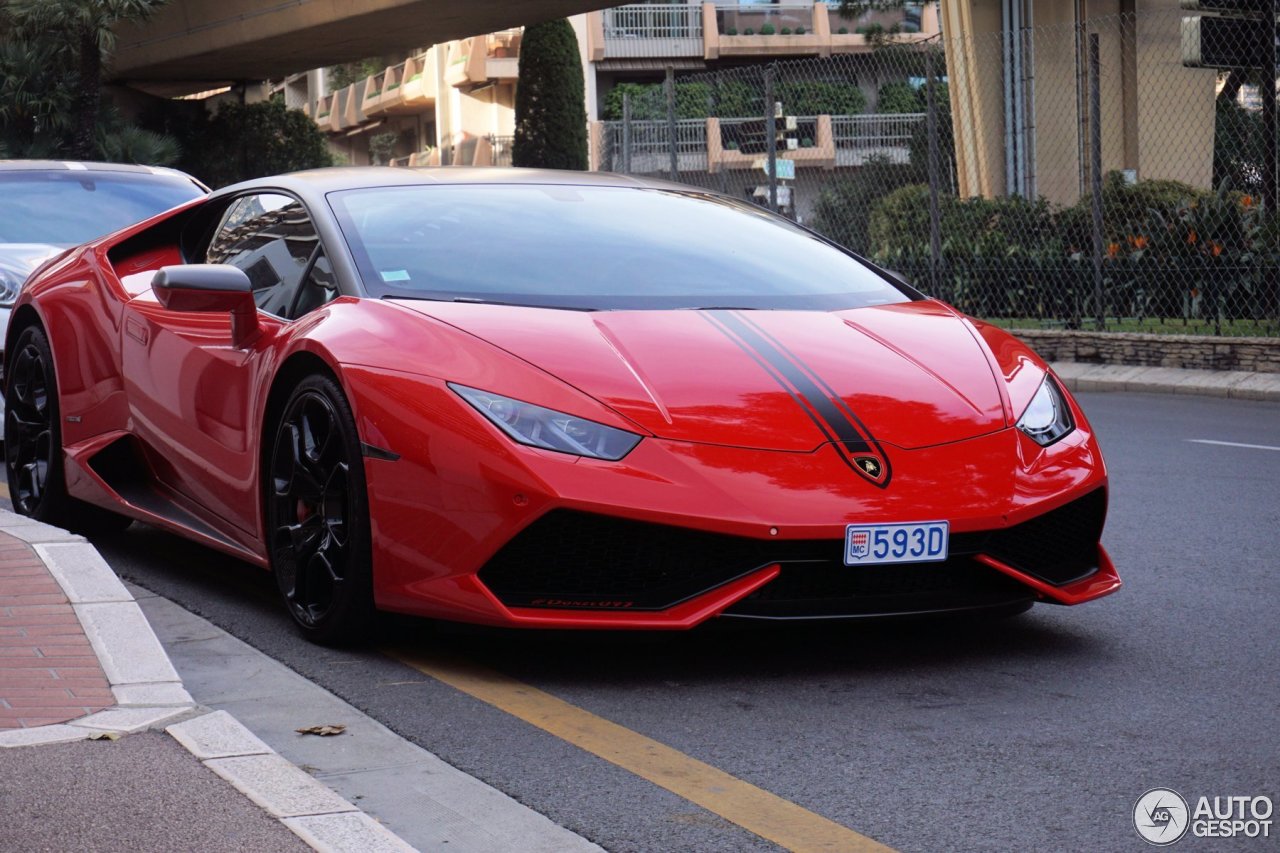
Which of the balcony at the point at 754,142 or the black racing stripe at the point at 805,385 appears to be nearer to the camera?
the black racing stripe at the point at 805,385

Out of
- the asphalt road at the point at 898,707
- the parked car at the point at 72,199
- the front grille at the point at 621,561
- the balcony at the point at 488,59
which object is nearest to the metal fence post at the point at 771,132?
the parked car at the point at 72,199

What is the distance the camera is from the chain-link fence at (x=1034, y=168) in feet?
45.6

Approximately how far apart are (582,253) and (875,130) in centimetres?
1285

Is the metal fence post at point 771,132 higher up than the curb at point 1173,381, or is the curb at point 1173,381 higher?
the metal fence post at point 771,132

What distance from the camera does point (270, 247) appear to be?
5516 mm

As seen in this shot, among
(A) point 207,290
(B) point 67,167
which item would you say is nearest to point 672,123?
(B) point 67,167

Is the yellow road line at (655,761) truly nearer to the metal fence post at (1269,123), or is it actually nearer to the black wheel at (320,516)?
the black wheel at (320,516)

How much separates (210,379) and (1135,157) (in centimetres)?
1573

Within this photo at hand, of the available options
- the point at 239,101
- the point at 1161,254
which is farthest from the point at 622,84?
the point at 1161,254

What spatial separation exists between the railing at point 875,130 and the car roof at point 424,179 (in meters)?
11.2

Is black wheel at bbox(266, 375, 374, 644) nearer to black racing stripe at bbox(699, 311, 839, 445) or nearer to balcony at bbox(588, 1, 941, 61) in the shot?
black racing stripe at bbox(699, 311, 839, 445)

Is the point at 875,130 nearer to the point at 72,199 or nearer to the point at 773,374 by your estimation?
the point at 72,199

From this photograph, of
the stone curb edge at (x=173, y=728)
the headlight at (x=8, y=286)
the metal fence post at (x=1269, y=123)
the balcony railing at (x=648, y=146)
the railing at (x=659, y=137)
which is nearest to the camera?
the stone curb edge at (x=173, y=728)

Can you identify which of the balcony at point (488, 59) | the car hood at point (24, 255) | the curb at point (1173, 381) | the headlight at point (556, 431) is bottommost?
the curb at point (1173, 381)
